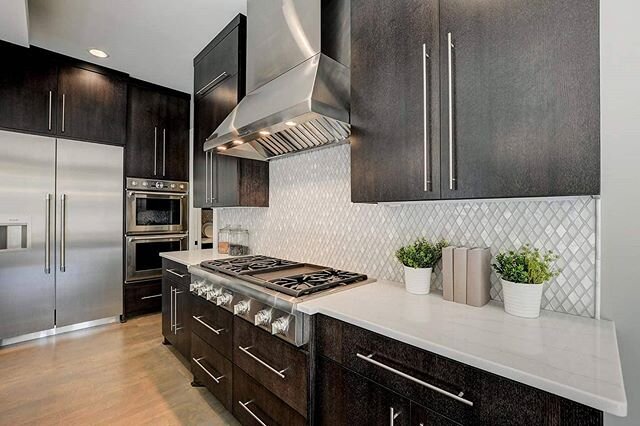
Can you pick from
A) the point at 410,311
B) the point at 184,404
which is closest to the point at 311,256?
the point at 410,311

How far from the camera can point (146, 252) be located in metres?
3.77

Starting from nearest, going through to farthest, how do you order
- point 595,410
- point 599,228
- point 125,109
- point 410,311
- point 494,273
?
point 595,410 → point 599,228 → point 410,311 → point 494,273 → point 125,109

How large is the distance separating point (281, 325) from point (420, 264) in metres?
0.71

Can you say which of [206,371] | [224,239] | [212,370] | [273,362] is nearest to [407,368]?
[273,362]

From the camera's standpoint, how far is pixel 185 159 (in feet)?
13.5

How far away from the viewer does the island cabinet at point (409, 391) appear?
0.76 m

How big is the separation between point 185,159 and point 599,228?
4191 mm

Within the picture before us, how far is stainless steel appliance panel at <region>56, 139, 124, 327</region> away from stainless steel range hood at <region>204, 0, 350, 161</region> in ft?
6.72

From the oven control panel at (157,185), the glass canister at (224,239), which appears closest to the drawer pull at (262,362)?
the glass canister at (224,239)

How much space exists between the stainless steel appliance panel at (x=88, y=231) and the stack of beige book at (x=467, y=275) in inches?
143

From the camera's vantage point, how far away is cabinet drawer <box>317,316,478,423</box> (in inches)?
34.4

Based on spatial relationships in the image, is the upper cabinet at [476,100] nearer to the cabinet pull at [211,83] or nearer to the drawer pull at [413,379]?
the drawer pull at [413,379]

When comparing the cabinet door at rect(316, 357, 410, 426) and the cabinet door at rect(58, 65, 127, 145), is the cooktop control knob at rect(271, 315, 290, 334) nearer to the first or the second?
the cabinet door at rect(316, 357, 410, 426)

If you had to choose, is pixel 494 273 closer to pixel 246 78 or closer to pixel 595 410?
pixel 595 410
